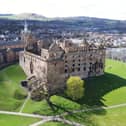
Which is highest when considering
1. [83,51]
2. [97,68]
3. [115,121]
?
[83,51]

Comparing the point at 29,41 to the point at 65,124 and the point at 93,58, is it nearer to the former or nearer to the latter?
the point at 93,58

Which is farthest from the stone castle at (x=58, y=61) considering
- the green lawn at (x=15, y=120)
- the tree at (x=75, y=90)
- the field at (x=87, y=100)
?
the green lawn at (x=15, y=120)

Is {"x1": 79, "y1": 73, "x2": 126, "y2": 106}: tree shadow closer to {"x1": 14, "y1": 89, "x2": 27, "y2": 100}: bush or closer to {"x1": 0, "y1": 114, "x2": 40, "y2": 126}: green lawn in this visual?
{"x1": 14, "y1": 89, "x2": 27, "y2": 100}: bush

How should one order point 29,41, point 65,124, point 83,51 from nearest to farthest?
point 65,124 < point 83,51 < point 29,41

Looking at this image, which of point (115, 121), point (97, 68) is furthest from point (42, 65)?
point (115, 121)

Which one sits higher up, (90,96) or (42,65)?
(42,65)

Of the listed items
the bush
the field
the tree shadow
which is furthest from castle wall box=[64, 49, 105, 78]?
the bush

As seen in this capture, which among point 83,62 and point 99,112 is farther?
point 83,62

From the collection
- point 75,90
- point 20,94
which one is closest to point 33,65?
point 20,94
